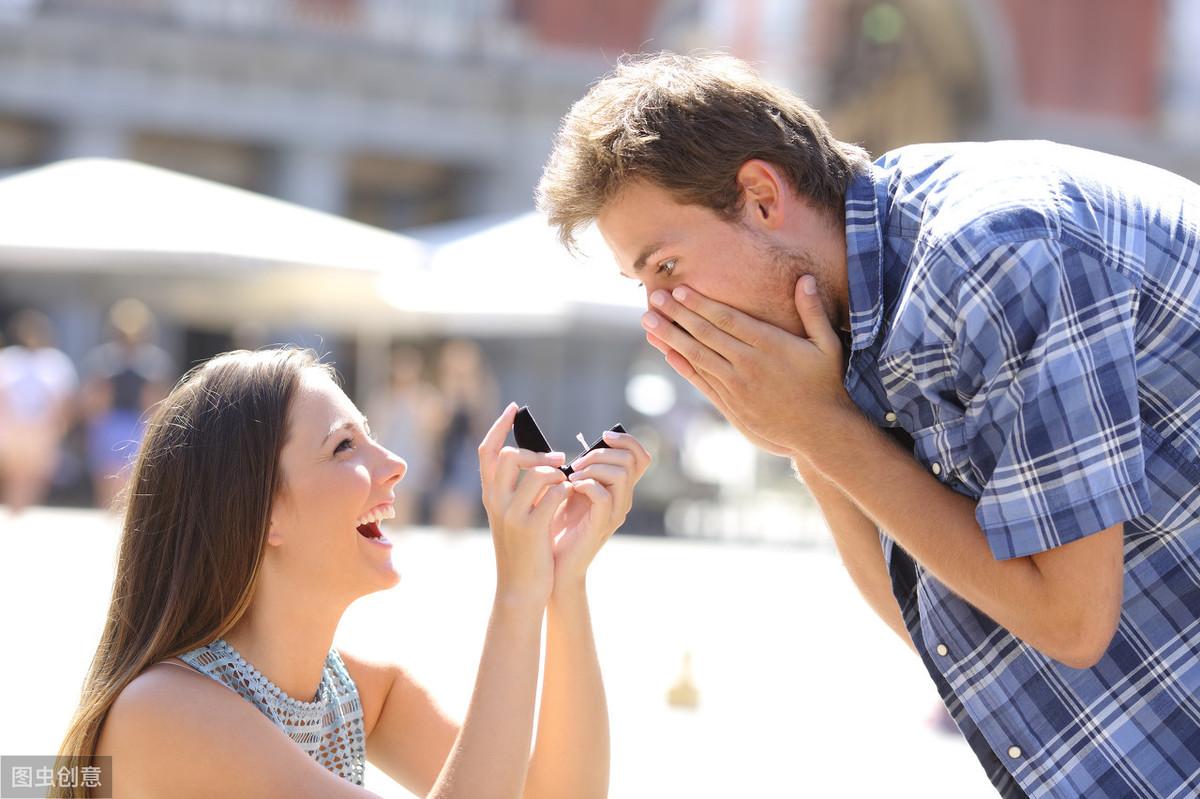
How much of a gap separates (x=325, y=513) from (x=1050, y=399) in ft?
4.02

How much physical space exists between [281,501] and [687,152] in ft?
2.98

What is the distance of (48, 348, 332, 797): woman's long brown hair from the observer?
2.44 meters

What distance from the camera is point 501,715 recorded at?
2.26m

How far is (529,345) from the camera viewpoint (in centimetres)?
2197

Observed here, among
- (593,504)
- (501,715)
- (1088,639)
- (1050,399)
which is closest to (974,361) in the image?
(1050,399)

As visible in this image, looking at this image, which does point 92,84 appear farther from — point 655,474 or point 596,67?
point 655,474

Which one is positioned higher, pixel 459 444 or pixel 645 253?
pixel 645 253

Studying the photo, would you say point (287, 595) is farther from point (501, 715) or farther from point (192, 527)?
point (501, 715)

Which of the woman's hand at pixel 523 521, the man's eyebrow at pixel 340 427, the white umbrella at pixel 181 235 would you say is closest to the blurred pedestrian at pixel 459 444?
the white umbrella at pixel 181 235

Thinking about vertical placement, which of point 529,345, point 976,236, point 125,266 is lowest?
point 529,345

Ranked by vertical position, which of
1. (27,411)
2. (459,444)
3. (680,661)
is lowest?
(459,444)

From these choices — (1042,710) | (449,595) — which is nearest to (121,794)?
(1042,710)

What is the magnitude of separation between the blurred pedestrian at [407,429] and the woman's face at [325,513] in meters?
10.4

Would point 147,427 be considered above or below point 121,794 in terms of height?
above
